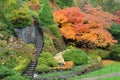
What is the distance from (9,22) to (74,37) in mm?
11391

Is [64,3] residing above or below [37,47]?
above

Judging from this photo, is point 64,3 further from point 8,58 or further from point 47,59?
point 8,58

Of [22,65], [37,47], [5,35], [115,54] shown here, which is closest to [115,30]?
[115,54]

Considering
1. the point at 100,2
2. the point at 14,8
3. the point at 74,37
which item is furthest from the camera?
the point at 100,2

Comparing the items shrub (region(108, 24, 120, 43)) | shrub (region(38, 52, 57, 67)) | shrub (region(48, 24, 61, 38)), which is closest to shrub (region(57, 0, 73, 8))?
shrub (region(108, 24, 120, 43))

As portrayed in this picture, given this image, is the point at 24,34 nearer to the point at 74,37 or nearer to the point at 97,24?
the point at 74,37

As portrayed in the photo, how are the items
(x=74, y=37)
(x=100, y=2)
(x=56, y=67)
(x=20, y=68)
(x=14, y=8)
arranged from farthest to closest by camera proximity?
(x=100, y=2) < (x=74, y=37) < (x=14, y=8) < (x=56, y=67) < (x=20, y=68)

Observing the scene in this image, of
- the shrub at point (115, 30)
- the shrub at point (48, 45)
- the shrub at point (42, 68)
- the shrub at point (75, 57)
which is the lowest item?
the shrub at point (115, 30)

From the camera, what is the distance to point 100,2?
54.4 meters

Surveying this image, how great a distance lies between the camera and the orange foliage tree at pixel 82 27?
41156mm

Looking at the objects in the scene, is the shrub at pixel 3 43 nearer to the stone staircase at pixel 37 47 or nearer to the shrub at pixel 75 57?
the stone staircase at pixel 37 47

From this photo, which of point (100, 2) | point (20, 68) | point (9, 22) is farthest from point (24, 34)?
point (100, 2)

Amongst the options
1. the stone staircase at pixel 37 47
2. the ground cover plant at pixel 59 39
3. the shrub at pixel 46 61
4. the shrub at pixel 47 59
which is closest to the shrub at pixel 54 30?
the ground cover plant at pixel 59 39

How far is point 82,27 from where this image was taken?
41.7 meters
